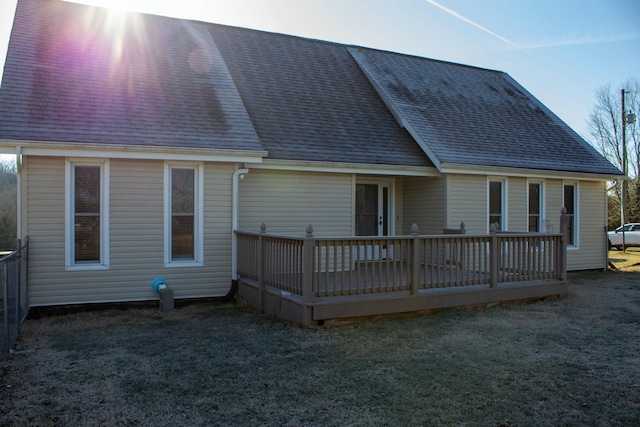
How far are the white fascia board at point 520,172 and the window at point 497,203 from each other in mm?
395

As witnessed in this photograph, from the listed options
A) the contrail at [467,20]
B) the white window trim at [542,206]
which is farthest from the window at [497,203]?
the contrail at [467,20]

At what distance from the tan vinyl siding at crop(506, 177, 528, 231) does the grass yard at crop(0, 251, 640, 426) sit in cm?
438

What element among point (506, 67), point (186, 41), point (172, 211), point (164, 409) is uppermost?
point (506, 67)

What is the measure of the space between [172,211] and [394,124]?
6.02 m

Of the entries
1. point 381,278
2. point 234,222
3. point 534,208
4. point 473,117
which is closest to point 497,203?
point 534,208

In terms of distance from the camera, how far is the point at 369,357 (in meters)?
5.65

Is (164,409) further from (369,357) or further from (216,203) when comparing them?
(216,203)

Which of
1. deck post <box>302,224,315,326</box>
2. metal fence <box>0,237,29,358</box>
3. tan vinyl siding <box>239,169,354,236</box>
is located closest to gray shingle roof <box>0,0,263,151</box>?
tan vinyl siding <box>239,169,354,236</box>

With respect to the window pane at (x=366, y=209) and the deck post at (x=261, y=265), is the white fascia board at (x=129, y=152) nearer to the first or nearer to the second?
the deck post at (x=261, y=265)

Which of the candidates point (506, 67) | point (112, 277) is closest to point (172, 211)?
point (112, 277)

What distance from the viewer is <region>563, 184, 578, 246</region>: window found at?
13.2 metres

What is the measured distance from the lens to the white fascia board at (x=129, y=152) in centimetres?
757

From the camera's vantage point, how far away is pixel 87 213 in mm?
8242

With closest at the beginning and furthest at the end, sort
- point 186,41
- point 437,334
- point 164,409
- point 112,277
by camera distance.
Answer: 1. point 164,409
2. point 437,334
3. point 112,277
4. point 186,41
